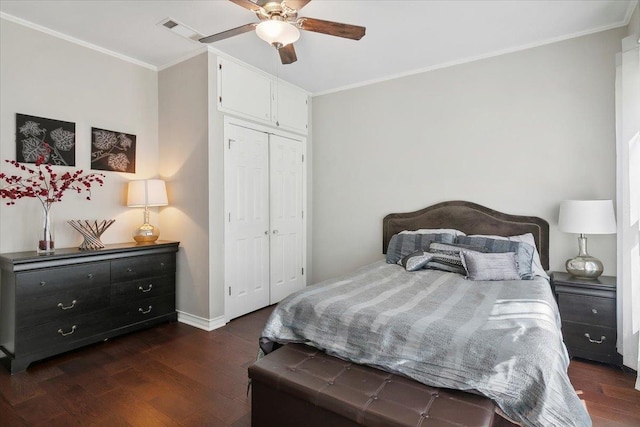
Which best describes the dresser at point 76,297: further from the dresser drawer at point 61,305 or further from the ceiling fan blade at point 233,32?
the ceiling fan blade at point 233,32

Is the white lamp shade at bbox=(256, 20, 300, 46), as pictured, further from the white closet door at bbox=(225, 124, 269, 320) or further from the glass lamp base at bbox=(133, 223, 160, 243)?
the glass lamp base at bbox=(133, 223, 160, 243)

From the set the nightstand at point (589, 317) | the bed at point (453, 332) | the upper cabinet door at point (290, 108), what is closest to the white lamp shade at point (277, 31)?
the bed at point (453, 332)

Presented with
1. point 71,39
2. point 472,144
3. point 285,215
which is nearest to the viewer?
point 71,39

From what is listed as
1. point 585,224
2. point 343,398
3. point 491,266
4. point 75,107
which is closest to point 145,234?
point 75,107

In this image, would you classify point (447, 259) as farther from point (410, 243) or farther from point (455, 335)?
point (455, 335)

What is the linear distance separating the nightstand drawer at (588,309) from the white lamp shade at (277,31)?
2.84 metres

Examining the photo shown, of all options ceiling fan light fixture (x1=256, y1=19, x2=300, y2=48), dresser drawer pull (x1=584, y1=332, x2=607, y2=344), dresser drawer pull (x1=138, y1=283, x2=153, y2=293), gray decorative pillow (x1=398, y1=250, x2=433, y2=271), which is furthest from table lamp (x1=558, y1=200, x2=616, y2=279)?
dresser drawer pull (x1=138, y1=283, x2=153, y2=293)

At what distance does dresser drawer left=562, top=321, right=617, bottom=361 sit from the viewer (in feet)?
8.40

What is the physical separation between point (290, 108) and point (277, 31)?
2.14 metres

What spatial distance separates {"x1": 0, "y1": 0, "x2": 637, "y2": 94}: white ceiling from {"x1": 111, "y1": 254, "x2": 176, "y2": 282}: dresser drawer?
6.79ft

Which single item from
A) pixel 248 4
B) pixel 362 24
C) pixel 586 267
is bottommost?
pixel 586 267

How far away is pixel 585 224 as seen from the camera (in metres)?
2.65

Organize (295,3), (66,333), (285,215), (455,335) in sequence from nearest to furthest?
(455,335) < (295,3) < (66,333) < (285,215)

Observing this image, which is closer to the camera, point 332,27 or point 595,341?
point 332,27
